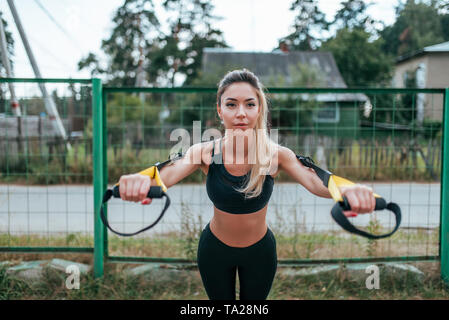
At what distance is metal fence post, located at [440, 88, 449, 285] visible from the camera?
3.59 m

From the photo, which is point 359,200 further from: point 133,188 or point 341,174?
point 341,174

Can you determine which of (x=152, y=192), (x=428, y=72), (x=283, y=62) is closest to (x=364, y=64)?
(x=283, y=62)

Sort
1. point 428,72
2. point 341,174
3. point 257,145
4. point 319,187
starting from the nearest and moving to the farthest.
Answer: point 319,187 < point 257,145 < point 341,174 < point 428,72

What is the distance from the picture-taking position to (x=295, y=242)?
3.96 m

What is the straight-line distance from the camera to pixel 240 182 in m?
1.85

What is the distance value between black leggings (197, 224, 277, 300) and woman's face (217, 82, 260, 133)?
0.65m

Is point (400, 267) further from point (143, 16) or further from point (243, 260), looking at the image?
point (143, 16)

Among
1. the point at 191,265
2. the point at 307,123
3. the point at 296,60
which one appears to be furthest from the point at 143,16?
the point at 191,265

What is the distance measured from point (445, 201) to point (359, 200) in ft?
9.27

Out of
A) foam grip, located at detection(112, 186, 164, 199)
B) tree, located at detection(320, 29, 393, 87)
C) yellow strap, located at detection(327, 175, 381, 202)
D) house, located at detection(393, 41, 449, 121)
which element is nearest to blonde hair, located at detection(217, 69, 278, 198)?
yellow strap, located at detection(327, 175, 381, 202)

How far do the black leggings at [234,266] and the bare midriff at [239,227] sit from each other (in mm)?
28

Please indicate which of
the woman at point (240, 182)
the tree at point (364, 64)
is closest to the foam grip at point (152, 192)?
the woman at point (240, 182)

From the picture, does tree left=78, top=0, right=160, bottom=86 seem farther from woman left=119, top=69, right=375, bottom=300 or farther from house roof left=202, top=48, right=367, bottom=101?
woman left=119, top=69, right=375, bottom=300

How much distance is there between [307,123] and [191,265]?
1020 centimetres
